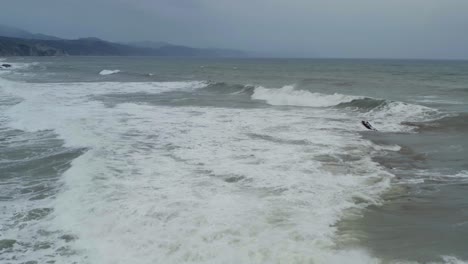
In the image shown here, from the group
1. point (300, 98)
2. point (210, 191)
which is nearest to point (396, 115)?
point (300, 98)

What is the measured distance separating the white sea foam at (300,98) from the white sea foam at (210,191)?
10838 mm

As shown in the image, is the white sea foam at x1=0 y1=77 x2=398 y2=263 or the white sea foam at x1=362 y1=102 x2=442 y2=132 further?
the white sea foam at x1=362 y1=102 x2=442 y2=132

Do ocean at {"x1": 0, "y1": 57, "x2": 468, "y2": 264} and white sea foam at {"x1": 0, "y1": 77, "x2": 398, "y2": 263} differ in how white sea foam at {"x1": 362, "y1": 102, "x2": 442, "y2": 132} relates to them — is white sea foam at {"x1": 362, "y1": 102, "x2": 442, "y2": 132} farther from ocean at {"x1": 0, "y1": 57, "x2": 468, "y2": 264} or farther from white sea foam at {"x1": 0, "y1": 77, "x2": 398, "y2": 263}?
white sea foam at {"x1": 0, "y1": 77, "x2": 398, "y2": 263}

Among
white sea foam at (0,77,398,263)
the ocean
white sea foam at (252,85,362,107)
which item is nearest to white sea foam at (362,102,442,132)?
the ocean

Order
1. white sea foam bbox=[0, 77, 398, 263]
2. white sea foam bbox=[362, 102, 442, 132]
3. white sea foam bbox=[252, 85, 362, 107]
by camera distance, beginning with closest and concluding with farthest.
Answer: white sea foam bbox=[0, 77, 398, 263] < white sea foam bbox=[362, 102, 442, 132] < white sea foam bbox=[252, 85, 362, 107]

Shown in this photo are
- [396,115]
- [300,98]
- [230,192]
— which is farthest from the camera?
[300,98]

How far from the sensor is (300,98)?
3050 cm

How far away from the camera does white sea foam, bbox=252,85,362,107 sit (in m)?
28.8

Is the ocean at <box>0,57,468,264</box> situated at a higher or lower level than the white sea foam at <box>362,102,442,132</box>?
lower

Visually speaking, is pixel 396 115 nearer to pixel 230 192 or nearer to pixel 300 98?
pixel 300 98

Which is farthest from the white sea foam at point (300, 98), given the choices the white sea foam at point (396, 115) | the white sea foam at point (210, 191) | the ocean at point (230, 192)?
the white sea foam at point (210, 191)

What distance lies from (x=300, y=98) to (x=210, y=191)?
21777 mm

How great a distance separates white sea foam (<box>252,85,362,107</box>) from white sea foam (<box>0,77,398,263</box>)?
1084 centimetres

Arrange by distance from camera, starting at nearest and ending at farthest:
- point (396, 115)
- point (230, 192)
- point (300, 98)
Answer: point (230, 192), point (396, 115), point (300, 98)
